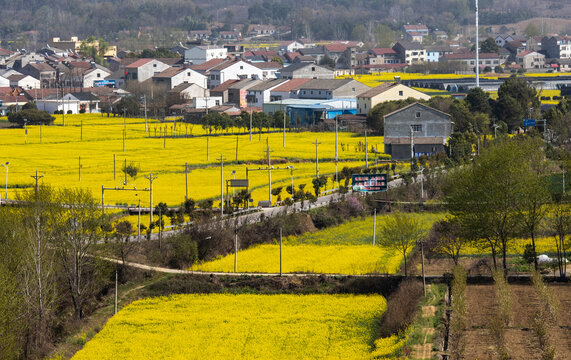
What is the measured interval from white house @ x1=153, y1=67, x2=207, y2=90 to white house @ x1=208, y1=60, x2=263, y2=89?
A: 34.4 inches

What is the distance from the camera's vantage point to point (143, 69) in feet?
279

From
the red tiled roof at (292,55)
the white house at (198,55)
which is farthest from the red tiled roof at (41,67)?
the red tiled roof at (292,55)

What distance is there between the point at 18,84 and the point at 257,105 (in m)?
24.7

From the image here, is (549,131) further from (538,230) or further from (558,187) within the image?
(538,230)

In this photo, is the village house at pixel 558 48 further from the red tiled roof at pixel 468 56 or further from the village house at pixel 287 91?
the village house at pixel 287 91

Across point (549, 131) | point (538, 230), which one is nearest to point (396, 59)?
point (549, 131)

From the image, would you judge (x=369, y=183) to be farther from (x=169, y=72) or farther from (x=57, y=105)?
(x=169, y=72)

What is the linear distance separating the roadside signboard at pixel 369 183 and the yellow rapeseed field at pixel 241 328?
10.1 metres

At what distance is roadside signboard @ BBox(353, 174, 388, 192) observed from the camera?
3422 cm

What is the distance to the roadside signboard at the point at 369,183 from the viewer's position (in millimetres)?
34219

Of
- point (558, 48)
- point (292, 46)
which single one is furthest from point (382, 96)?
point (292, 46)

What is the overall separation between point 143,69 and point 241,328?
6530cm

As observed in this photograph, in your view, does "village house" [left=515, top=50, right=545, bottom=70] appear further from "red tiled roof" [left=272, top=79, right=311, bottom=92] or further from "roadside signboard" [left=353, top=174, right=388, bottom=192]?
"roadside signboard" [left=353, top=174, right=388, bottom=192]

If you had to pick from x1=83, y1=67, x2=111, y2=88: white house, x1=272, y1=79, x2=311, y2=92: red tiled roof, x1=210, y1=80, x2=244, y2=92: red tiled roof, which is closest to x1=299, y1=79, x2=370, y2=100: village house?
x1=272, y1=79, x2=311, y2=92: red tiled roof
